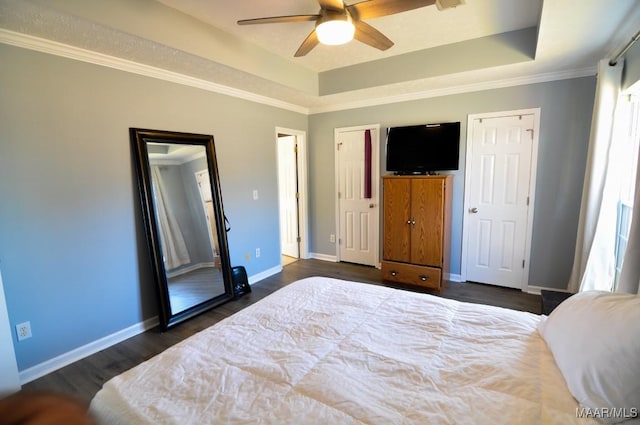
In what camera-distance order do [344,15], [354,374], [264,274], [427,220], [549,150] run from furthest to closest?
[264,274] → [427,220] → [549,150] → [344,15] → [354,374]

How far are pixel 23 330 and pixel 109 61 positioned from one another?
2088mm

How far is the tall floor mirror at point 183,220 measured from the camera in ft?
8.93

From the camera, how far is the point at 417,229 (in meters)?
3.60

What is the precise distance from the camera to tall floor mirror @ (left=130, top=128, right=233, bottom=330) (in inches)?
107

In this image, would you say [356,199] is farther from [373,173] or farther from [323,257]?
[323,257]

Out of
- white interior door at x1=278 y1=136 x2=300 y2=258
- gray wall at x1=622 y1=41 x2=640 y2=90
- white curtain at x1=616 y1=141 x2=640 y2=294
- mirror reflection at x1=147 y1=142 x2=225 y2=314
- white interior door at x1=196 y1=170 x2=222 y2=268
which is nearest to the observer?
white curtain at x1=616 y1=141 x2=640 y2=294

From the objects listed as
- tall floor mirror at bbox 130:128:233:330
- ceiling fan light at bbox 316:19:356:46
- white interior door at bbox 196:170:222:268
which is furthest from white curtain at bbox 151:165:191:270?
ceiling fan light at bbox 316:19:356:46

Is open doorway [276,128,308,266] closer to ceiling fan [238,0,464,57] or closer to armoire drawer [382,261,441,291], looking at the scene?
armoire drawer [382,261,441,291]

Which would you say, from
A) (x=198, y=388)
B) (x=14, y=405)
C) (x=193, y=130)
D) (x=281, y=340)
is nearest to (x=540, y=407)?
(x=281, y=340)

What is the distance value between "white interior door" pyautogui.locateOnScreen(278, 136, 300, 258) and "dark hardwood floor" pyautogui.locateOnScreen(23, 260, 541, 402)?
22.0 inches

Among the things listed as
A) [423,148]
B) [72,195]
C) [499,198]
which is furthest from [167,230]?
[499,198]

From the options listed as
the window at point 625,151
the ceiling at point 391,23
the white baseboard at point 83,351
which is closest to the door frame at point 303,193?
the ceiling at point 391,23

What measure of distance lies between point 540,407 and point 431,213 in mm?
2633

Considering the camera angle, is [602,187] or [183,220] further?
[183,220]
